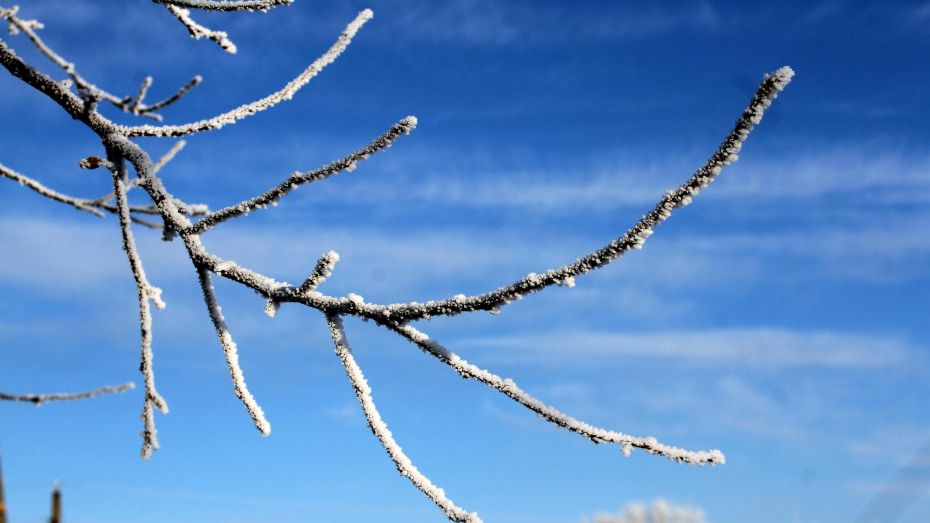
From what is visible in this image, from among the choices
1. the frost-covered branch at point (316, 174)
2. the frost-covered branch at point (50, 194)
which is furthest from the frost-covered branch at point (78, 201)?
the frost-covered branch at point (316, 174)

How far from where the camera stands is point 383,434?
1.73 m

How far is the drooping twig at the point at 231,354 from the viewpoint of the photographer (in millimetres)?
1981

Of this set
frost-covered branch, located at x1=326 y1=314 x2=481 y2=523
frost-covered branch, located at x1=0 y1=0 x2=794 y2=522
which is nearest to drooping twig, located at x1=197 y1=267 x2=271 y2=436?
frost-covered branch, located at x1=0 y1=0 x2=794 y2=522

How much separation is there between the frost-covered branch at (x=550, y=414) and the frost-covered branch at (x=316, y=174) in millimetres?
369

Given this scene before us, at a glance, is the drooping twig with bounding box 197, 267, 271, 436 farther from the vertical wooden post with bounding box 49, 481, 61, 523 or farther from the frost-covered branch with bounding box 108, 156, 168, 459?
the vertical wooden post with bounding box 49, 481, 61, 523

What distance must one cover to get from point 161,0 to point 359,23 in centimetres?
68

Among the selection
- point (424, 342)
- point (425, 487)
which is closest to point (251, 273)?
point (424, 342)

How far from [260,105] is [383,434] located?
1.14 m

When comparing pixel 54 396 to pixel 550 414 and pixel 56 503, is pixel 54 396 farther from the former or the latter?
pixel 550 414

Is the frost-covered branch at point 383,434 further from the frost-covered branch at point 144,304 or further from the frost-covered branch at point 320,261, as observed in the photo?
the frost-covered branch at point 144,304

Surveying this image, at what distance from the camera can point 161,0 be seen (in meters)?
2.62

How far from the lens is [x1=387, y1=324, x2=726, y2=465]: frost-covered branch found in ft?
4.80

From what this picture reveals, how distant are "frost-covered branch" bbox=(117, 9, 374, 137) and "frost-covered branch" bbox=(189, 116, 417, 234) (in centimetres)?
46

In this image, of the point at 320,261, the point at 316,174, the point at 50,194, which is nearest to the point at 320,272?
the point at 320,261
